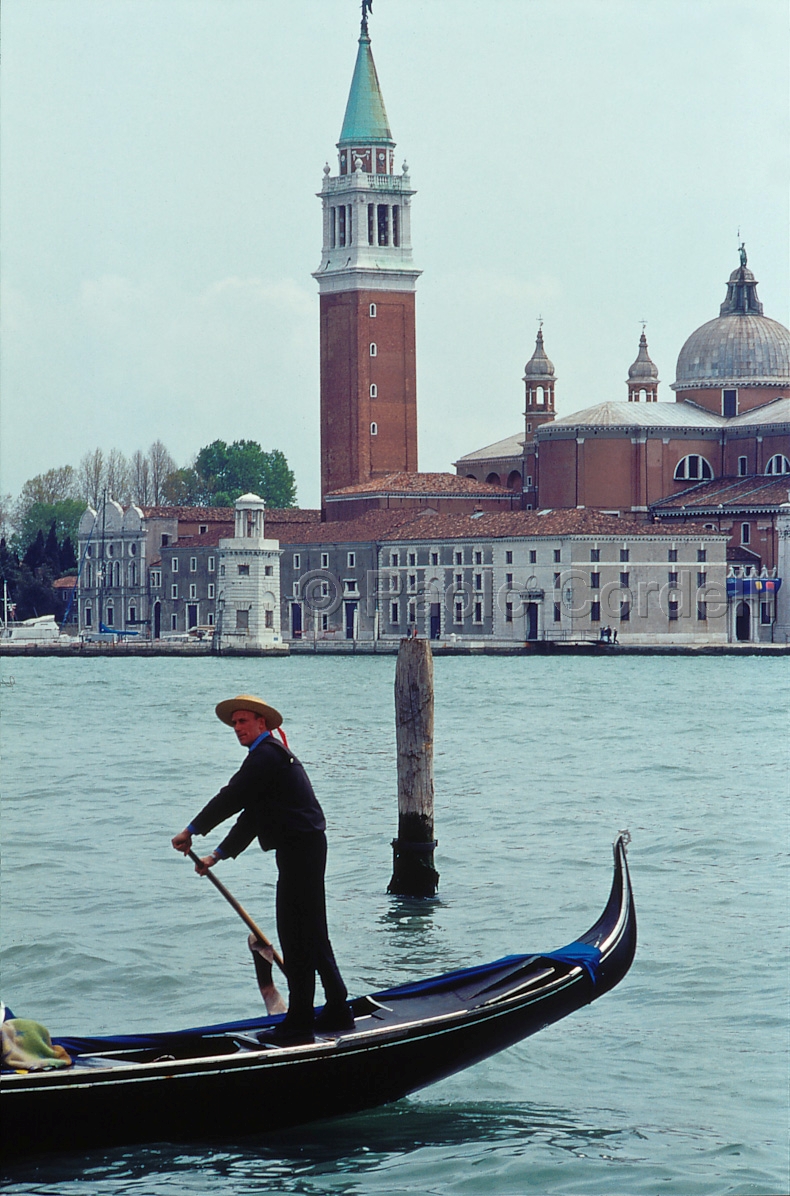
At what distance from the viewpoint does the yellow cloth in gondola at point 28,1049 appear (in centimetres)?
507

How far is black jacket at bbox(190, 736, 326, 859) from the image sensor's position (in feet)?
16.8

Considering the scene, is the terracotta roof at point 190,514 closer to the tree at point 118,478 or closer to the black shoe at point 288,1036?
the tree at point 118,478

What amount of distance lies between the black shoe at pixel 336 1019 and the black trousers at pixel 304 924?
0.03 meters

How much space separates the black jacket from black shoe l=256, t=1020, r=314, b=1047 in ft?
1.72

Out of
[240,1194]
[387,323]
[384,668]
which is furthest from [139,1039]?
[387,323]

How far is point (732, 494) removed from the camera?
168ft

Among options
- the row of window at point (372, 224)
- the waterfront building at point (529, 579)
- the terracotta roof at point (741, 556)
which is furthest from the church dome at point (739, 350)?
the row of window at point (372, 224)

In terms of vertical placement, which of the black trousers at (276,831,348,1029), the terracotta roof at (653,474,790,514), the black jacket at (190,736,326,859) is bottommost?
the black trousers at (276,831,348,1029)

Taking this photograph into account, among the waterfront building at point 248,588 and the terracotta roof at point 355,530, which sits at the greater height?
the terracotta roof at point 355,530

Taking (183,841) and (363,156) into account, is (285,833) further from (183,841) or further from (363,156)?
(363,156)

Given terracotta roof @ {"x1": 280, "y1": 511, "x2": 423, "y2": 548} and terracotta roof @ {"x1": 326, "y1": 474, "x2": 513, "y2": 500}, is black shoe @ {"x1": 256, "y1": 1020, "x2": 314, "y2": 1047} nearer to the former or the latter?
terracotta roof @ {"x1": 280, "y1": 511, "x2": 423, "y2": 548}

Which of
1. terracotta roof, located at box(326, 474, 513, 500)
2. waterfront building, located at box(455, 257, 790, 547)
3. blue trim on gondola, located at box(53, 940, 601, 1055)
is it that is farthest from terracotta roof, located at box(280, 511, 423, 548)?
blue trim on gondola, located at box(53, 940, 601, 1055)

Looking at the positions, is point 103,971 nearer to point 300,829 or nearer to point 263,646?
point 300,829

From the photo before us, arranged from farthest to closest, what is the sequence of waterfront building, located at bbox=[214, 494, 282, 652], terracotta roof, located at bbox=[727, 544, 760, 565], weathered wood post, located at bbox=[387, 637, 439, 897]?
waterfront building, located at bbox=[214, 494, 282, 652] → terracotta roof, located at bbox=[727, 544, 760, 565] → weathered wood post, located at bbox=[387, 637, 439, 897]
